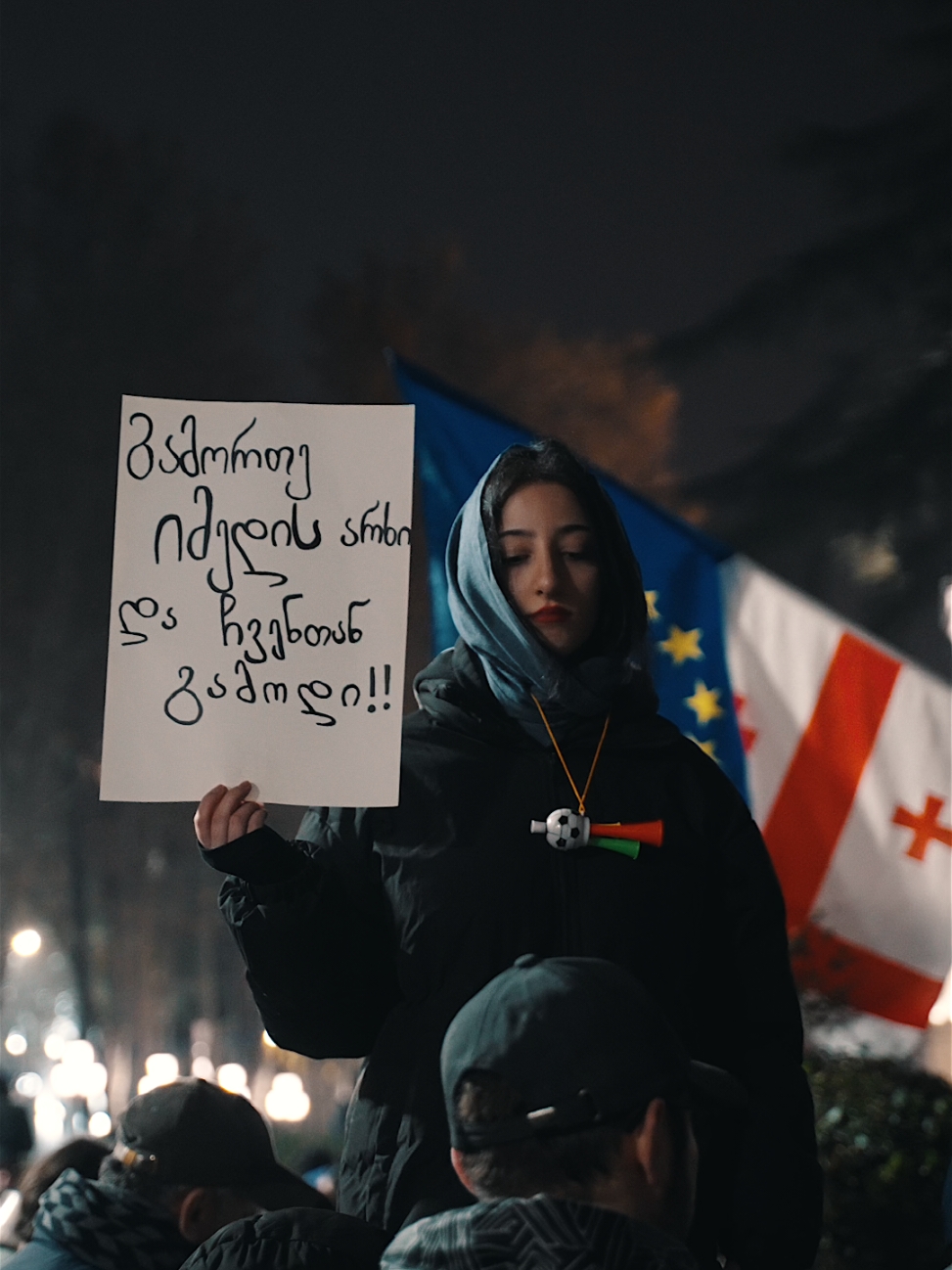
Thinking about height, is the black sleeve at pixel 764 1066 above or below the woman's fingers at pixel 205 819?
below

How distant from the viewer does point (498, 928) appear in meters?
1.92

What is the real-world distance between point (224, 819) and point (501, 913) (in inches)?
13.2

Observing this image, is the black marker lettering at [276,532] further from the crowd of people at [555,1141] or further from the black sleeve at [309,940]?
the crowd of people at [555,1141]

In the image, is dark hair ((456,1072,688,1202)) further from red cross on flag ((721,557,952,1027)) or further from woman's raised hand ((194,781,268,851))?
red cross on flag ((721,557,952,1027))

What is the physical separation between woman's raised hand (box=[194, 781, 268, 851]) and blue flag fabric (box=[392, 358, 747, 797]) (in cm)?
268

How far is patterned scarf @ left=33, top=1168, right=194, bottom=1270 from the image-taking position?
213cm

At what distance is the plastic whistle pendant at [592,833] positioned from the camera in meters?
1.93

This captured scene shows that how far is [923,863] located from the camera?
5.17 m

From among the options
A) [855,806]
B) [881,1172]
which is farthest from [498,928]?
[855,806]

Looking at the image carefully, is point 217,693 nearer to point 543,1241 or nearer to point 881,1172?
point 543,1241

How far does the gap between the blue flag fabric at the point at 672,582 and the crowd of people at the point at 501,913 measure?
7.90ft

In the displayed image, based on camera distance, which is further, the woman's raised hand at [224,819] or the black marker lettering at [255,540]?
the black marker lettering at [255,540]

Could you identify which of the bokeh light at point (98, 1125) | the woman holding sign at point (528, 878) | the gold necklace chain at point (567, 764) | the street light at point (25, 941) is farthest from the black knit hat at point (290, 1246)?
the street light at point (25, 941)

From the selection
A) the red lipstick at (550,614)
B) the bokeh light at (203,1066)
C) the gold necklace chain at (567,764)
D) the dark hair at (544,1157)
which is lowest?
the bokeh light at (203,1066)
